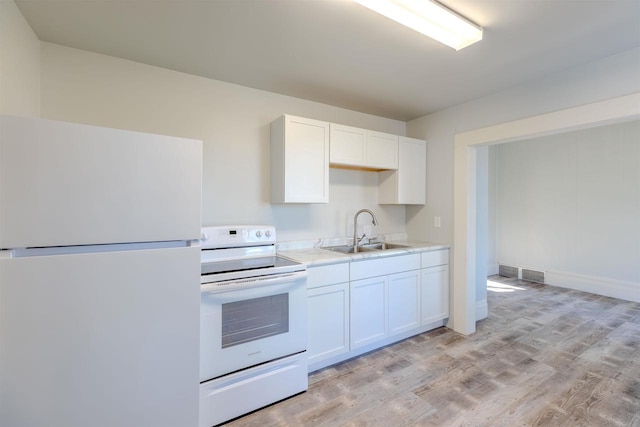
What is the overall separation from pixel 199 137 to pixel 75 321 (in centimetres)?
161

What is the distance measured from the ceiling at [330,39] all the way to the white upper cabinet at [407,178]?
2.57 feet

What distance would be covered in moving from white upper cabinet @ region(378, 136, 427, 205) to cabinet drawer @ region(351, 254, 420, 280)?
0.71 m

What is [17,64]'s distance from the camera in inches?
62.5

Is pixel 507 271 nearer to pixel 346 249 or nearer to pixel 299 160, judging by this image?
pixel 346 249

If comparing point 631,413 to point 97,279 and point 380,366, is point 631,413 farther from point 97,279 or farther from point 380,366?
point 97,279

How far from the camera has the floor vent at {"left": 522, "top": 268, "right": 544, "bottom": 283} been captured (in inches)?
194

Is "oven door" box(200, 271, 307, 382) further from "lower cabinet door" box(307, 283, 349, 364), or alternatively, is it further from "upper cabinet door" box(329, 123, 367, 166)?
"upper cabinet door" box(329, 123, 367, 166)

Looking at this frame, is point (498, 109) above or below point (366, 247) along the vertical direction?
above

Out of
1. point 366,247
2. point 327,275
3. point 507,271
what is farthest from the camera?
point 507,271

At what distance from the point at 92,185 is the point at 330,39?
160 cm

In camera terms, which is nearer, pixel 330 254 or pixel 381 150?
pixel 330 254

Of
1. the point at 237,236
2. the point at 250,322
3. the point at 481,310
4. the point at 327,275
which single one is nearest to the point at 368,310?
the point at 327,275

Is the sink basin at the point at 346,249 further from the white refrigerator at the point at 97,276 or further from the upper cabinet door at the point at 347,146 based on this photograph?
the white refrigerator at the point at 97,276

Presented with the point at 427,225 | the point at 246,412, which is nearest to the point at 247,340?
the point at 246,412
